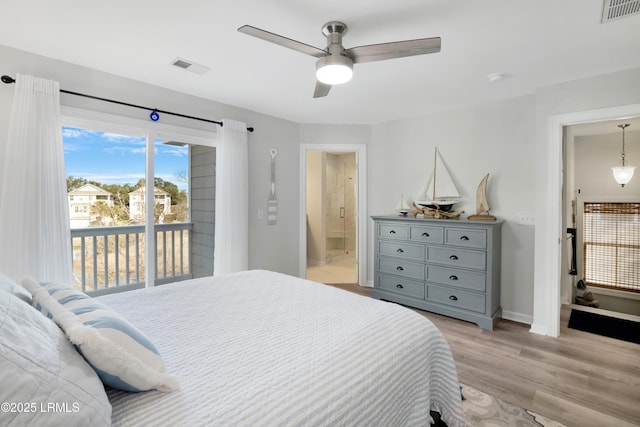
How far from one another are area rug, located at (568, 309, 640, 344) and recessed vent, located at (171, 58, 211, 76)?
435 centimetres

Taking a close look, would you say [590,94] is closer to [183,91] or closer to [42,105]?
[183,91]

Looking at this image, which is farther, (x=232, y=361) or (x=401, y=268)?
(x=401, y=268)

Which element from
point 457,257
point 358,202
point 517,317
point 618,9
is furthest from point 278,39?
point 517,317

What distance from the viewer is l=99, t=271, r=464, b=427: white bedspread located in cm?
86

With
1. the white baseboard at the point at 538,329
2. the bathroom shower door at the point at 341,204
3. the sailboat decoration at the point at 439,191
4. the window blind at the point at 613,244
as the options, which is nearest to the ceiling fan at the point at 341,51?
the sailboat decoration at the point at 439,191

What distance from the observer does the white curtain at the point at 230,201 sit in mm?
3482

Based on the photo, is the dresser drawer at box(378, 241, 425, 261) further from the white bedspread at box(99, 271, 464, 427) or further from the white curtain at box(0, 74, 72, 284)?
the white curtain at box(0, 74, 72, 284)

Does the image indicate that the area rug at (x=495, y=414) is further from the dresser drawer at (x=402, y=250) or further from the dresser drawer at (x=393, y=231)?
the dresser drawer at (x=393, y=231)

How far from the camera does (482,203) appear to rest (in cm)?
340

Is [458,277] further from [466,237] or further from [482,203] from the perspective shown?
[482,203]

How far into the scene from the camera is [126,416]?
80cm

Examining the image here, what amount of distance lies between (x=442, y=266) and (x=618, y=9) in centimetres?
241

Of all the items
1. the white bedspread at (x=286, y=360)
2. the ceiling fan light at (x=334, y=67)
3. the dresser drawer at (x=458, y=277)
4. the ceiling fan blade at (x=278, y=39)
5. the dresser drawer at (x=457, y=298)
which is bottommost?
the dresser drawer at (x=457, y=298)

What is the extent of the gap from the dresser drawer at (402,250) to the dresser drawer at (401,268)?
0.07m
